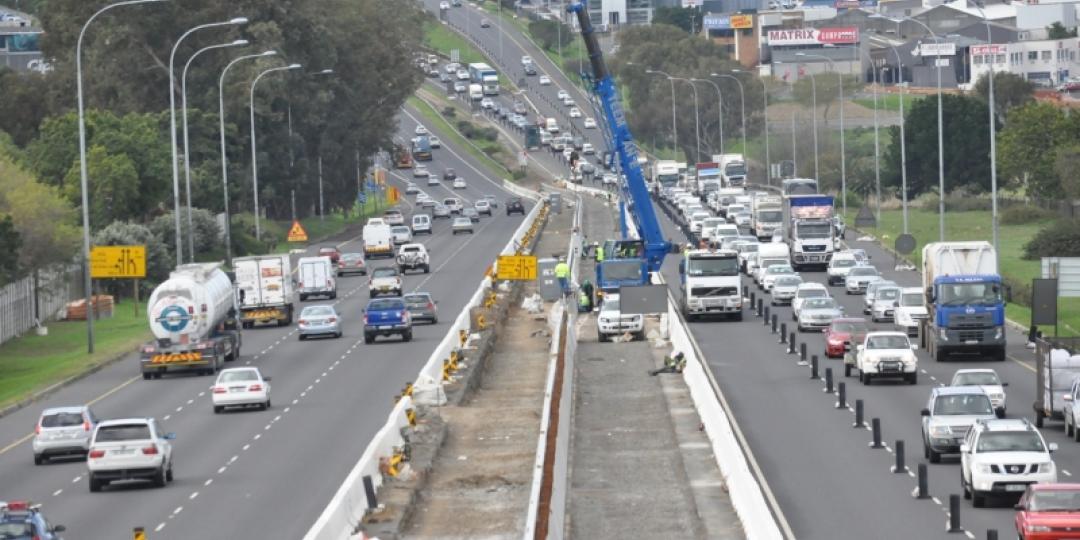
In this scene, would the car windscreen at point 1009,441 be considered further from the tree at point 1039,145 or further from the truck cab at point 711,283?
the tree at point 1039,145

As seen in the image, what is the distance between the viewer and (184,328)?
60375 millimetres

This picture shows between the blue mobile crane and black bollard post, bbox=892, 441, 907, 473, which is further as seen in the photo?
the blue mobile crane

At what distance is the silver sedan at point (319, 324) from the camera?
2758 inches

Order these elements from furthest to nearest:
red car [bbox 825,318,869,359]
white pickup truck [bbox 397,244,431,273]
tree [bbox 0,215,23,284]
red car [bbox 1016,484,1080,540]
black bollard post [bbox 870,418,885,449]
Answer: white pickup truck [bbox 397,244,431,273] → tree [bbox 0,215,23,284] → red car [bbox 825,318,869,359] → black bollard post [bbox 870,418,885,449] → red car [bbox 1016,484,1080,540]

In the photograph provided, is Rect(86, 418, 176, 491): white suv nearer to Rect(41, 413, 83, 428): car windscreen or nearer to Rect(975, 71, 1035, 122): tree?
Rect(41, 413, 83, 428): car windscreen

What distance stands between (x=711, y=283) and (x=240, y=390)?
24704 mm

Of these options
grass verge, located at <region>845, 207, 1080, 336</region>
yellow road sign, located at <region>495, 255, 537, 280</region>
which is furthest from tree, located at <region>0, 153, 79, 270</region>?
grass verge, located at <region>845, 207, 1080, 336</region>

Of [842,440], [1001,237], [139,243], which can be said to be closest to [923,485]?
[842,440]

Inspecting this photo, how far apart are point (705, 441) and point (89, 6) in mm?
89931

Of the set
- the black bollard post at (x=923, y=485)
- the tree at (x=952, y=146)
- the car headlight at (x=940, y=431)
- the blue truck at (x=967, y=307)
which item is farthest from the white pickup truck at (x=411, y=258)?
the black bollard post at (x=923, y=485)

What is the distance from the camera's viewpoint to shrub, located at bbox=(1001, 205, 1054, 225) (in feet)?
394

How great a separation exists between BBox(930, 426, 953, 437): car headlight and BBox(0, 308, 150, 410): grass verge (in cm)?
2730

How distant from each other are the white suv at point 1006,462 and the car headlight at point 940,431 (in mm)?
4794

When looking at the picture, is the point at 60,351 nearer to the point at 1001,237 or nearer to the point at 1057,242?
the point at 1057,242
